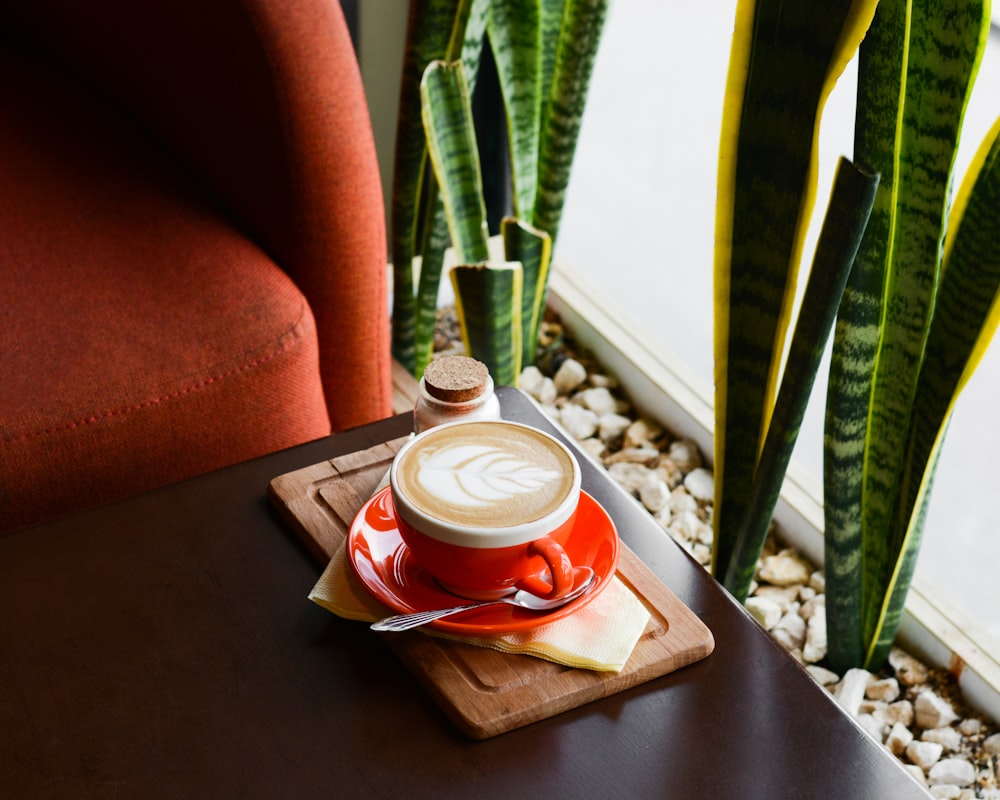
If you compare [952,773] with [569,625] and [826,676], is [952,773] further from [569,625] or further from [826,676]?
[569,625]

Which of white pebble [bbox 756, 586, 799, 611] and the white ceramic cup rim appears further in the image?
white pebble [bbox 756, 586, 799, 611]

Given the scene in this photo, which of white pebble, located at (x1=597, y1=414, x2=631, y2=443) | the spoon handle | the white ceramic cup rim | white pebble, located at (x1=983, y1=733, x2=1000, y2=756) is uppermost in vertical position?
the white ceramic cup rim

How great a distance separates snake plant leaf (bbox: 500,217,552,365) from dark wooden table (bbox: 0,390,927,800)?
560 mm

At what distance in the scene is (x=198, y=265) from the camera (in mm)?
1024

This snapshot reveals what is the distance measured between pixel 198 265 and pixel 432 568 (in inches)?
20.6

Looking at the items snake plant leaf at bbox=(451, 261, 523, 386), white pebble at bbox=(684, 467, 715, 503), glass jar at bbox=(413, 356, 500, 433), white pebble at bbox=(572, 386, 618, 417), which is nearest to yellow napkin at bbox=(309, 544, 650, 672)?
glass jar at bbox=(413, 356, 500, 433)

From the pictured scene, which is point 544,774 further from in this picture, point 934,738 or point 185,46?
point 185,46

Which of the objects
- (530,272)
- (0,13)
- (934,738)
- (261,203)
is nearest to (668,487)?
(530,272)

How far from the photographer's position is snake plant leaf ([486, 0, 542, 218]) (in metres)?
1.17

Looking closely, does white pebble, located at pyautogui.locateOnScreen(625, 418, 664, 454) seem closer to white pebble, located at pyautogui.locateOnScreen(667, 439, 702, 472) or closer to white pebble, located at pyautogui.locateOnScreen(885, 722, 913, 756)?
white pebble, located at pyautogui.locateOnScreen(667, 439, 702, 472)

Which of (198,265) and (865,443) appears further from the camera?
(198,265)

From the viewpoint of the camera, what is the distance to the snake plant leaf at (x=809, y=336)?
27.0 inches

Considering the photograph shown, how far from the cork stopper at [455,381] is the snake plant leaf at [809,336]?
0.75 ft

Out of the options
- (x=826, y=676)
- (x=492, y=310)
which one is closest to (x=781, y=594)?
(x=826, y=676)
